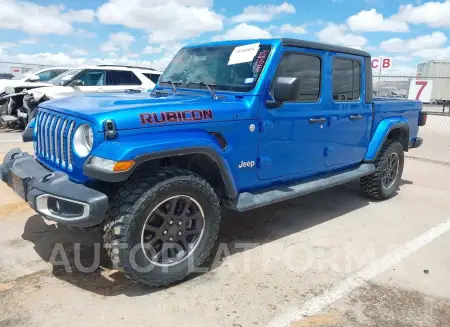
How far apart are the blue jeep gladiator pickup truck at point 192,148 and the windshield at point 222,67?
14 mm

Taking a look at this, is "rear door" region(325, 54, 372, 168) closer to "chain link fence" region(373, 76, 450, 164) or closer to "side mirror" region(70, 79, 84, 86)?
"chain link fence" region(373, 76, 450, 164)

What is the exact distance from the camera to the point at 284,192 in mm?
3834

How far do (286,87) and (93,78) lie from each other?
7.81 m

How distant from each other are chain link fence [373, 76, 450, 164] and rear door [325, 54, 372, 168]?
15.2 feet

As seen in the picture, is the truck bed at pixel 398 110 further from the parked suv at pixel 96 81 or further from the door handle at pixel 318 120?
the parked suv at pixel 96 81

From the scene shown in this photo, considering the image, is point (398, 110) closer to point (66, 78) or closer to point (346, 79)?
point (346, 79)

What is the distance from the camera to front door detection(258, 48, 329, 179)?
12.0ft

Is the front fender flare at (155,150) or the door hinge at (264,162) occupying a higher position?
the front fender flare at (155,150)

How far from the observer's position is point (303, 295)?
304cm

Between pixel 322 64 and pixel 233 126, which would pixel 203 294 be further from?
pixel 322 64

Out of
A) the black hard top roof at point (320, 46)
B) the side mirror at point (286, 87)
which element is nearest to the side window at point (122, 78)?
the black hard top roof at point (320, 46)

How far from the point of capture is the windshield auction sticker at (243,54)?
146 inches

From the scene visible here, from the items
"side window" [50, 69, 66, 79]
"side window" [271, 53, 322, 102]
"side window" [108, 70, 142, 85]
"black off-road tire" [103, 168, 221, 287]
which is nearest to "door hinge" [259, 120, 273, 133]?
"side window" [271, 53, 322, 102]

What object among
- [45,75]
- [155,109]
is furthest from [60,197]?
[45,75]
